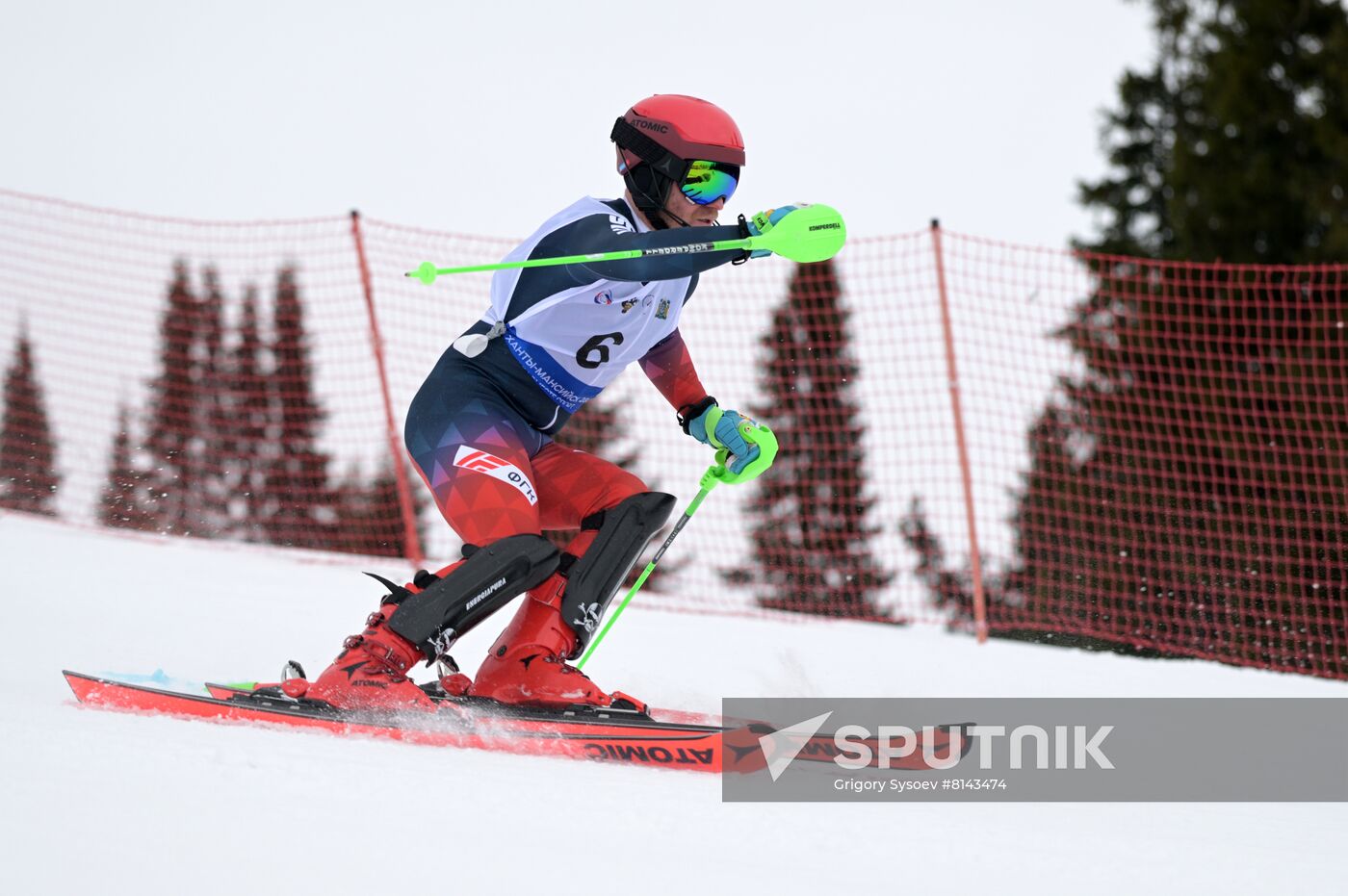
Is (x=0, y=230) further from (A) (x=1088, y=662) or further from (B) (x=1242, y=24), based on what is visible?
(B) (x=1242, y=24)

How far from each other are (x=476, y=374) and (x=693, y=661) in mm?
2018

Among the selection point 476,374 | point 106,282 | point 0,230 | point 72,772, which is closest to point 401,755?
point 72,772

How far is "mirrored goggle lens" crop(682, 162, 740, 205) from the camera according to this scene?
3.62 meters

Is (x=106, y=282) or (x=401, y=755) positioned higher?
(x=106, y=282)

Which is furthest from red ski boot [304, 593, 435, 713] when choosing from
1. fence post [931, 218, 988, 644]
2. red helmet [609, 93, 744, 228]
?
fence post [931, 218, 988, 644]

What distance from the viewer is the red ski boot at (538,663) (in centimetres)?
357

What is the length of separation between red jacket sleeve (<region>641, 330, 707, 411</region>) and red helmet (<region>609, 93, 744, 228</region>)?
539mm

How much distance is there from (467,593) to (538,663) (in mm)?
382

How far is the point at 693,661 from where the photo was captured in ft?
17.2

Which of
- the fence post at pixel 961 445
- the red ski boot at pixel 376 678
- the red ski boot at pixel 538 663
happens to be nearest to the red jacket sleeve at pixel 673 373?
the red ski boot at pixel 538 663

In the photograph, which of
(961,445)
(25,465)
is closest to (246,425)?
(25,465)

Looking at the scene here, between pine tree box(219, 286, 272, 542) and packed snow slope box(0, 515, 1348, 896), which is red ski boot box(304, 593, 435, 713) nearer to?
packed snow slope box(0, 515, 1348, 896)

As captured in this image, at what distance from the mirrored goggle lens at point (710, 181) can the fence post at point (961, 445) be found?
128 inches

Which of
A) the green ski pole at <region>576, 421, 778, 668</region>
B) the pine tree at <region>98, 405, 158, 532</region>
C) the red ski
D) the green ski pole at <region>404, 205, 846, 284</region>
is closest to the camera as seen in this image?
the green ski pole at <region>404, 205, 846, 284</region>
